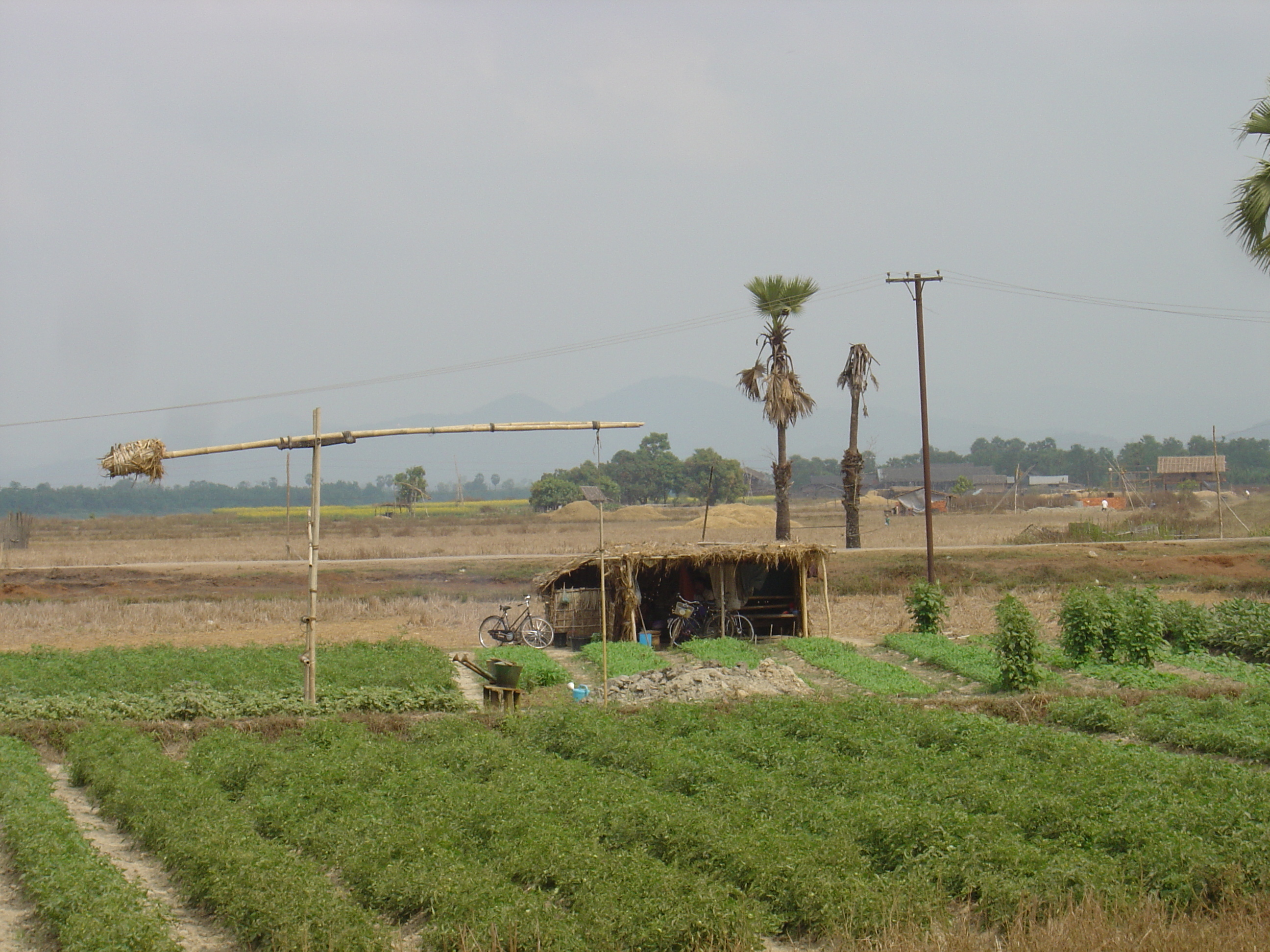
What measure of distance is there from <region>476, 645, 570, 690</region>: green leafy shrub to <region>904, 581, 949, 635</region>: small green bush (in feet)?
28.8

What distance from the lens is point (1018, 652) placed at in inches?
690

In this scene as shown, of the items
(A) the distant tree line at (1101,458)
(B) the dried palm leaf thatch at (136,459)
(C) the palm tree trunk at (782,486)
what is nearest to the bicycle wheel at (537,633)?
(B) the dried palm leaf thatch at (136,459)

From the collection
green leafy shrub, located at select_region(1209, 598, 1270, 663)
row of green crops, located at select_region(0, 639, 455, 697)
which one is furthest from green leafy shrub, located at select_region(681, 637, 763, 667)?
green leafy shrub, located at select_region(1209, 598, 1270, 663)

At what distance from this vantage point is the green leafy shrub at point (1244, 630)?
830 inches

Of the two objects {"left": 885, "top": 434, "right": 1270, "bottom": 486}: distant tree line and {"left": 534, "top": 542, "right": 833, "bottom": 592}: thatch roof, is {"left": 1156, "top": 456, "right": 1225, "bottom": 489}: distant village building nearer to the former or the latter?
{"left": 885, "top": 434, "right": 1270, "bottom": 486}: distant tree line

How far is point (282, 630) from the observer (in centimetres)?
2697

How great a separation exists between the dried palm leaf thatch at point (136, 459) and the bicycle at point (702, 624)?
12.9m

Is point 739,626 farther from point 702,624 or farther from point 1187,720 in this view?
point 1187,720

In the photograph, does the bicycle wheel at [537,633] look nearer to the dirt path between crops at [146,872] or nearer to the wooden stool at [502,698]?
the wooden stool at [502,698]

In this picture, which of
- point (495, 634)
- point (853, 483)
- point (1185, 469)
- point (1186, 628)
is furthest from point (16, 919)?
point (1185, 469)

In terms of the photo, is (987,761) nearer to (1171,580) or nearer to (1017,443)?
(1171,580)

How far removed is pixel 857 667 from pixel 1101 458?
164 m

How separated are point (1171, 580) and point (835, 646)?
1635cm

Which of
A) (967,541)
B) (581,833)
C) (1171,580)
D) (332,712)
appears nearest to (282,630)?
(332,712)
